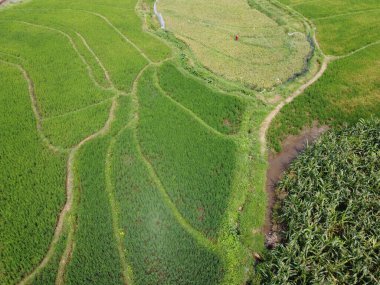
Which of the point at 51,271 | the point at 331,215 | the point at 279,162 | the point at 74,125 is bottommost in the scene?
the point at 51,271

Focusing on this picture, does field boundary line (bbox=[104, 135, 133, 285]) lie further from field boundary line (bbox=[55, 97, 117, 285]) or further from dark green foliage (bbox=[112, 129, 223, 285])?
field boundary line (bbox=[55, 97, 117, 285])

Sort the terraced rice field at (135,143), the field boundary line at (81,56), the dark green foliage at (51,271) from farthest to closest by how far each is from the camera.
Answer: the field boundary line at (81,56), the terraced rice field at (135,143), the dark green foliage at (51,271)

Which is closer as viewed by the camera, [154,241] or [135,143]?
[154,241]

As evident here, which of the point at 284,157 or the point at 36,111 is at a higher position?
the point at 36,111

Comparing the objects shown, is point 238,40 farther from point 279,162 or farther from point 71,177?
point 71,177

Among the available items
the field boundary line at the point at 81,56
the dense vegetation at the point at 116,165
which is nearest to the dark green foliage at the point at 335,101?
the dense vegetation at the point at 116,165

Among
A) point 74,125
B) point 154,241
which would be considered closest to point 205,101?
point 74,125

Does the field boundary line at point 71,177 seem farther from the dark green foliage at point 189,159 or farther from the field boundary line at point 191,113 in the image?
the field boundary line at point 191,113
